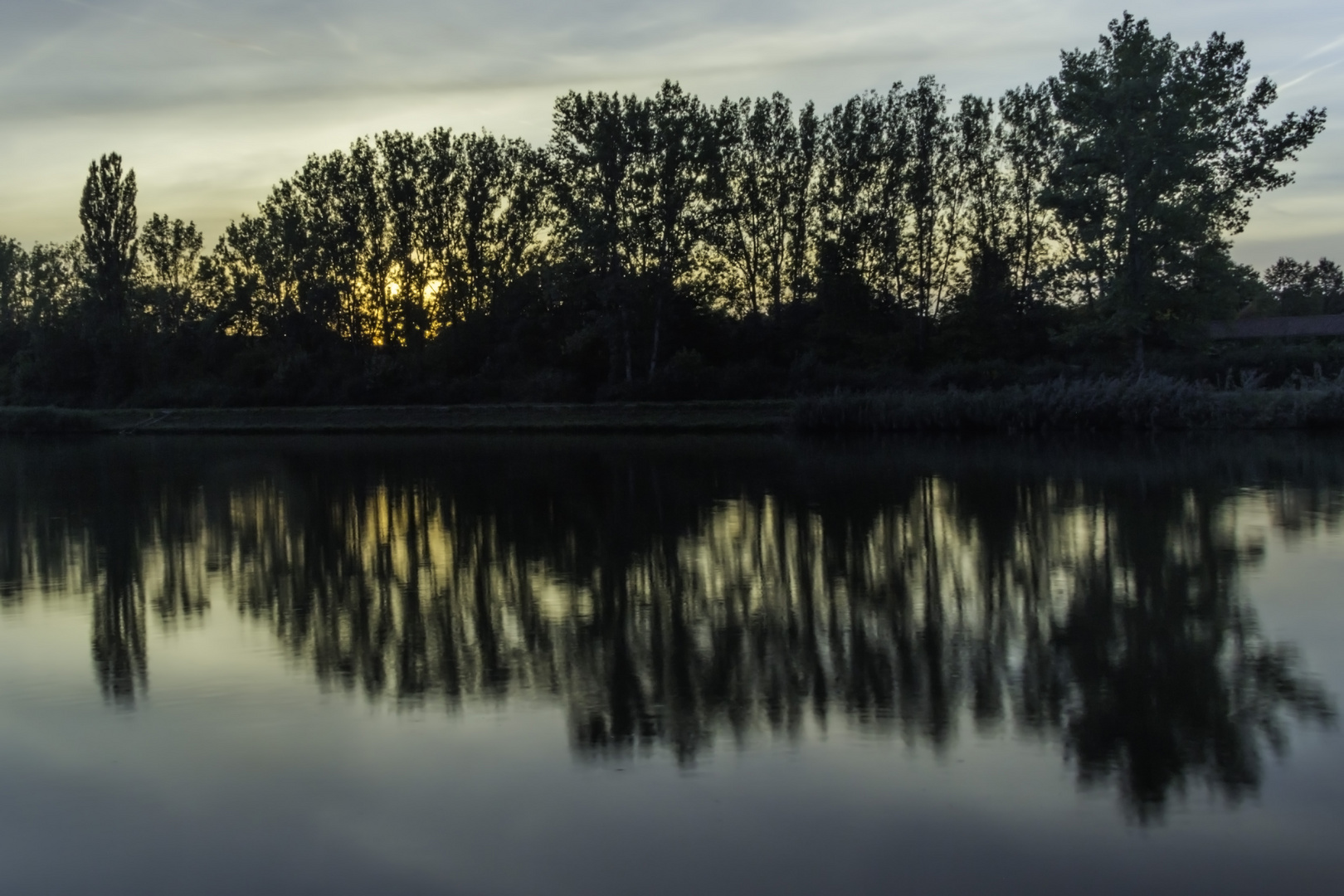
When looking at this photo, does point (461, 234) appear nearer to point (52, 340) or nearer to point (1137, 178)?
point (52, 340)

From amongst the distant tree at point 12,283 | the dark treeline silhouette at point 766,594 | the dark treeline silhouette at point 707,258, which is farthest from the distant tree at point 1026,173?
the distant tree at point 12,283

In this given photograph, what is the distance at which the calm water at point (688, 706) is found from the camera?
4.48 meters

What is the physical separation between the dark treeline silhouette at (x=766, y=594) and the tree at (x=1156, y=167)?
18.6 m

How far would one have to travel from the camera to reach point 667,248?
4647cm

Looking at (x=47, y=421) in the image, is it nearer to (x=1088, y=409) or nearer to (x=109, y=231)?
(x=109, y=231)

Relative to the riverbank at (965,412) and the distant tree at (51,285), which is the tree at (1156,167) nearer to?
the riverbank at (965,412)

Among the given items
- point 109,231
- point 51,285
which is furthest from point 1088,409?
point 51,285

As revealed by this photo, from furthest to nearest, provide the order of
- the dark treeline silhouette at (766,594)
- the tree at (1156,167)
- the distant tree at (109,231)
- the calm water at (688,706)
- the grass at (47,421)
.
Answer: the distant tree at (109,231) < the grass at (47,421) < the tree at (1156,167) < the dark treeline silhouette at (766,594) < the calm water at (688,706)

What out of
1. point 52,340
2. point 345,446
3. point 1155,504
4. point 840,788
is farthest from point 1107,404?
point 52,340

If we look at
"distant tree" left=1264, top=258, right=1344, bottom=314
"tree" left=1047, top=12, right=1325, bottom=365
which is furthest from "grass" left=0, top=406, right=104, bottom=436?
"distant tree" left=1264, top=258, right=1344, bottom=314

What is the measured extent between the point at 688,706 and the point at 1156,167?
3533 cm

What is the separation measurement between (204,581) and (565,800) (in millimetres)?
7124

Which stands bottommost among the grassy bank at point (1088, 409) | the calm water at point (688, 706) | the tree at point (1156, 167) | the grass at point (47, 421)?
the calm water at point (688, 706)

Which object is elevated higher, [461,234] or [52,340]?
[461,234]
